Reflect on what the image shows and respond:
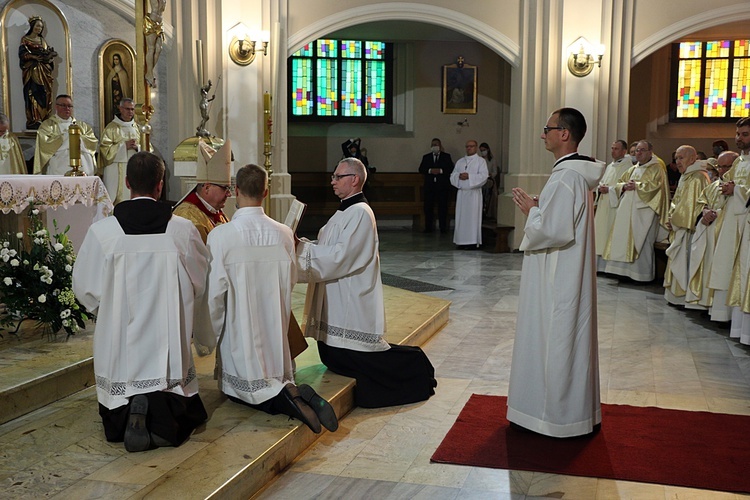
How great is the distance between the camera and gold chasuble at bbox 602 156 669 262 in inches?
379

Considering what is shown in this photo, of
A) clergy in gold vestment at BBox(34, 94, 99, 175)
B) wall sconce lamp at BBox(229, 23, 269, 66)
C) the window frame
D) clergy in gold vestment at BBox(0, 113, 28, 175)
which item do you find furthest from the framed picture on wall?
clergy in gold vestment at BBox(0, 113, 28, 175)

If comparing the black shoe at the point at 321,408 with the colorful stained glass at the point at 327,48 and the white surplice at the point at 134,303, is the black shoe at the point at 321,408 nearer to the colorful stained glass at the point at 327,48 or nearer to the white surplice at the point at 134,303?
the white surplice at the point at 134,303

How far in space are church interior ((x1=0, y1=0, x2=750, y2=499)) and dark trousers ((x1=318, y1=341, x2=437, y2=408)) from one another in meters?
0.10

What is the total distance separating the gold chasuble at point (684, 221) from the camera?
26.3 feet

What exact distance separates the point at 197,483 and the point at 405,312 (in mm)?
3829

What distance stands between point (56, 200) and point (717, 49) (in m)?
14.2

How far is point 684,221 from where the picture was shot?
8.09 m

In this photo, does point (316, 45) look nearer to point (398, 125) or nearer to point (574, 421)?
point (398, 125)

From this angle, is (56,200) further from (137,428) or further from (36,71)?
(36,71)

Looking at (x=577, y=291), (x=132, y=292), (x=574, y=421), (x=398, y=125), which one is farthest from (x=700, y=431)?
(x=398, y=125)

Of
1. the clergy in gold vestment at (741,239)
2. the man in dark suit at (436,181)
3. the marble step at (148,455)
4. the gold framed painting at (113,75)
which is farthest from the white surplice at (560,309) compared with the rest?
the man in dark suit at (436,181)

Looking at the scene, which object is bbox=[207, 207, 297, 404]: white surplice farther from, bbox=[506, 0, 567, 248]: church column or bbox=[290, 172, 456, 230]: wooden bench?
bbox=[290, 172, 456, 230]: wooden bench

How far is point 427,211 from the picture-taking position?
15.6 metres

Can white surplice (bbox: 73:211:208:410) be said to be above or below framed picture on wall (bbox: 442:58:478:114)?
below
